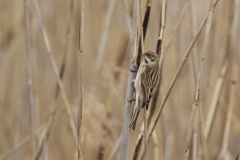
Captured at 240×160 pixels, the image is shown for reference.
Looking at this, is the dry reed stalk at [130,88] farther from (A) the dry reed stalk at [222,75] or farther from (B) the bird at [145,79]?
(A) the dry reed stalk at [222,75]

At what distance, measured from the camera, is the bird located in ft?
4.94

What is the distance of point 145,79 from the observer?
60.7 inches

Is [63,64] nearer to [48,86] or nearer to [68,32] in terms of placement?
[68,32]

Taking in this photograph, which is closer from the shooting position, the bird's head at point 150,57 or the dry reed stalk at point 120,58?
the bird's head at point 150,57

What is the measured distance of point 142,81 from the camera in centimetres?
152

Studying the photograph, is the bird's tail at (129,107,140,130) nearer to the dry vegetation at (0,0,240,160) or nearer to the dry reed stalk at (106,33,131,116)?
the dry reed stalk at (106,33,131,116)

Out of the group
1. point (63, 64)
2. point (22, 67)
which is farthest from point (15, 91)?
point (63, 64)

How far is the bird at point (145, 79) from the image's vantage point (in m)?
1.51

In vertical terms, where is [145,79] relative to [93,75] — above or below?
above

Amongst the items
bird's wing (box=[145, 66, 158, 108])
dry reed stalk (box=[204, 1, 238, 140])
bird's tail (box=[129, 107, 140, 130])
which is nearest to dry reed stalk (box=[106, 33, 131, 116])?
dry reed stalk (box=[204, 1, 238, 140])

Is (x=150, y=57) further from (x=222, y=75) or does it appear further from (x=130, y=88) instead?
(x=222, y=75)

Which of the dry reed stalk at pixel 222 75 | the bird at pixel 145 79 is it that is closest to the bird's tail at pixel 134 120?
the bird at pixel 145 79

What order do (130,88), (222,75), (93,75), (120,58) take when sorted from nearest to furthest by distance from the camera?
(130,88)
(222,75)
(120,58)
(93,75)

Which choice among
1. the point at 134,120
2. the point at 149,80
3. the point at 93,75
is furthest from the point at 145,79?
the point at 93,75
